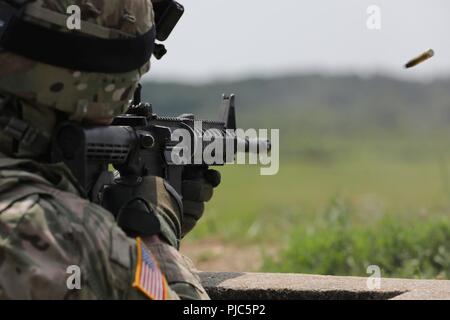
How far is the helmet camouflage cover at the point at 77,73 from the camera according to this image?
2662 millimetres

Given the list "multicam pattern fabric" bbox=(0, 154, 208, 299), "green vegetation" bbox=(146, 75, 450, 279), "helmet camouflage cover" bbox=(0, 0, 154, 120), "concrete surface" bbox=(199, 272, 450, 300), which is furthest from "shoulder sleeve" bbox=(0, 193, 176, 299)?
"green vegetation" bbox=(146, 75, 450, 279)

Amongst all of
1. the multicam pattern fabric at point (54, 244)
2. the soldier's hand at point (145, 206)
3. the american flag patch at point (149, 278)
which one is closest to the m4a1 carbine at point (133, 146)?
the soldier's hand at point (145, 206)

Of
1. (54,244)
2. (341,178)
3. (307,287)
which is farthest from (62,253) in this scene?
(341,178)

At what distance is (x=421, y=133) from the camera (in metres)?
57.5

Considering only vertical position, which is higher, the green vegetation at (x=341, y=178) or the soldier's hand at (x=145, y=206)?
the green vegetation at (x=341, y=178)

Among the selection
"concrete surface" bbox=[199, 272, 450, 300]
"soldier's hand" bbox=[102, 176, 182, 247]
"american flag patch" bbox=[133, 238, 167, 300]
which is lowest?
"concrete surface" bbox=[199, 272, 450, 300]

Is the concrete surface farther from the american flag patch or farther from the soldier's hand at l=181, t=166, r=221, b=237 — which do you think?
the american flag patch

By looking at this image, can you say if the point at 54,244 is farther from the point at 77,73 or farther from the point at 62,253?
the point at 77,73

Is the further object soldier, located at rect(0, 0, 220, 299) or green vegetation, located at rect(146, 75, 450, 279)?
green vegetation, located at rect(146, 75, 450, 279)

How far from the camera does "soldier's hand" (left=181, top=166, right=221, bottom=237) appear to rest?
406 centimetres

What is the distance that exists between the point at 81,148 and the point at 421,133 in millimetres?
56064

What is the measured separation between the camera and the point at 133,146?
11.2 ft

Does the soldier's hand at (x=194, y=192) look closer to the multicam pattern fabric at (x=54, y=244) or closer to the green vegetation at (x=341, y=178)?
the multicam pattern fabric at (x=54, y=244)
